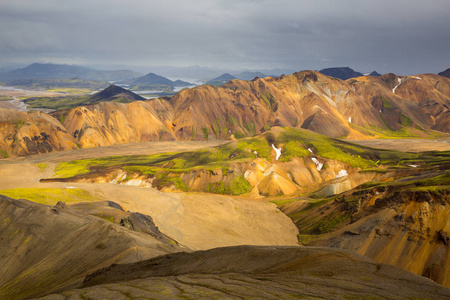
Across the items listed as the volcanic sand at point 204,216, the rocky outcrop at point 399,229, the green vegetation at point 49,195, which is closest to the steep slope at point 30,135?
the volcanic sand at point 204,216

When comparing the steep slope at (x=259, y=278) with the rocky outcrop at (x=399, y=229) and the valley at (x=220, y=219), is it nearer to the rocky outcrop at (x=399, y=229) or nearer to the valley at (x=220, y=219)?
the valley at (x=220, y=219)

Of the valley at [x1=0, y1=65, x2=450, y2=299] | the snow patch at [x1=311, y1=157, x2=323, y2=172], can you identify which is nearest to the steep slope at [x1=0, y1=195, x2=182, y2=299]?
the valley at [x1=0, y1=65, x2=450, y2=299]

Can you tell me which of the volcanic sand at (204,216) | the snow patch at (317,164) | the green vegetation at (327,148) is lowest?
the volcanic sand at (204,216)

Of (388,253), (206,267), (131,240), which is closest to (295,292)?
(206,267)

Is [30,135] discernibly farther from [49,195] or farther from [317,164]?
Result: [317,164]

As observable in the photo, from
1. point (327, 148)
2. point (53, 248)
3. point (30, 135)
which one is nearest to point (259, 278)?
point (53, 248)

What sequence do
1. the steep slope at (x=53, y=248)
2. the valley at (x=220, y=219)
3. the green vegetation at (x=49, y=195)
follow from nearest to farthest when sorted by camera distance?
1. the valley at (x=220, y=219)
2. the steep slope at (x=53, y=248)
3. the green vegetation at (x=49, y=195)

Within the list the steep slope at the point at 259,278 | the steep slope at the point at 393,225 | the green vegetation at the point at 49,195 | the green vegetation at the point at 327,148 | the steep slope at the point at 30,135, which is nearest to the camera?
the steep slope at the point at 259,278
